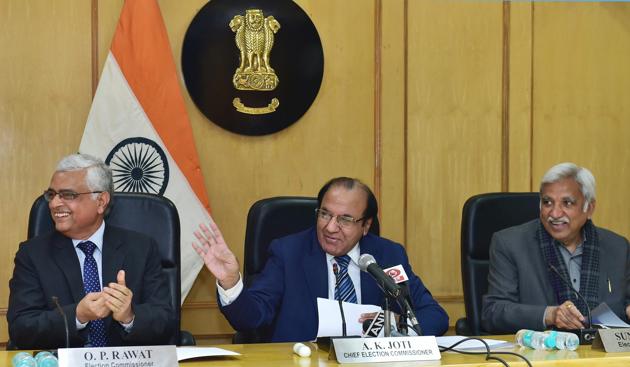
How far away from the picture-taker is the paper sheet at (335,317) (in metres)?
3.17

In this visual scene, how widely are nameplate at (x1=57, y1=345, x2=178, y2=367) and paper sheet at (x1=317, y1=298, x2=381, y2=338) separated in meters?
0.71

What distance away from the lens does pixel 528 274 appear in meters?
3.84

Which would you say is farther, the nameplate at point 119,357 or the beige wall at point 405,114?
the beige wall at point 405,114

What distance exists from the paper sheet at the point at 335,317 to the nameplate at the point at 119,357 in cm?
71

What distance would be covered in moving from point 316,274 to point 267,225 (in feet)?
1.07

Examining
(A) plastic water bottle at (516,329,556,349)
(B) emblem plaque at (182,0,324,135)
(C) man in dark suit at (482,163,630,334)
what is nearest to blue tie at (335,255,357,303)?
(C) man in dark suit at (482,163,630,334)

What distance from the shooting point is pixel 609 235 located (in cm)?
397

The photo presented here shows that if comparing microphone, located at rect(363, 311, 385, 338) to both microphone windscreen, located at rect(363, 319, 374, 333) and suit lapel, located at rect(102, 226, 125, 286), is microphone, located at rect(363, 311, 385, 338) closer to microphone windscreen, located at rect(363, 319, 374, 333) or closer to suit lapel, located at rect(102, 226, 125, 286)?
microphone windscreen, located at rect(363, 319, 374, 333)

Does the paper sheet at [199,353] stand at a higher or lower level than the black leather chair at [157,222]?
lower

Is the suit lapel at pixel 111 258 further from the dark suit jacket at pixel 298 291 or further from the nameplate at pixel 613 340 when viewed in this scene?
the nameplate at pixel 613 340

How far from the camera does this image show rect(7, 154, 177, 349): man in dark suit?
3.17 m

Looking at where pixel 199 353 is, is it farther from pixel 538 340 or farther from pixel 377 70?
pixel 377 70

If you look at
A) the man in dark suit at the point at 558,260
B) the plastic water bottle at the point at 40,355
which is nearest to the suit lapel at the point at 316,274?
the man in dark suit at the point at 558,260

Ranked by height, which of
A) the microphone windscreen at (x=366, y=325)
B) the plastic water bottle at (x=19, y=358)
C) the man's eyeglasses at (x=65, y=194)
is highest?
the man's eyeglasses at (x=65, y=194)
